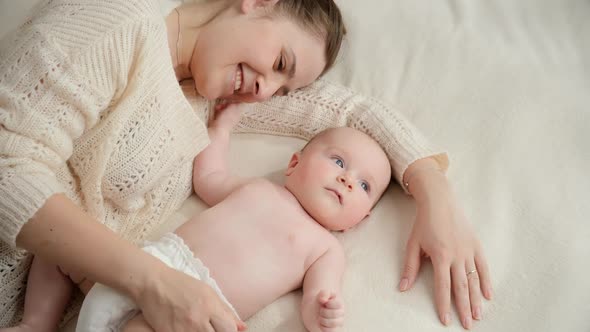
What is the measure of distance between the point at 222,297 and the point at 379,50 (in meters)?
0.91

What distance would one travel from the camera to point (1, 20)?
1683mm

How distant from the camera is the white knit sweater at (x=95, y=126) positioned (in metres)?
1.10

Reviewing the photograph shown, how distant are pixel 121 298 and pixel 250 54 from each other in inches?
23.8

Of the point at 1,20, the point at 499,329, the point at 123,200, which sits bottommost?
the point at 499,329

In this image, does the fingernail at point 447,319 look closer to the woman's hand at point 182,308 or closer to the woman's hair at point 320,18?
the woman's hand at point 182,308

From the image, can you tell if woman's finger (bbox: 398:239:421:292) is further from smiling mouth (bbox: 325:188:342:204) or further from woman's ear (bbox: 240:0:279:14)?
woman's ear (bbox: 240:0:279:14)

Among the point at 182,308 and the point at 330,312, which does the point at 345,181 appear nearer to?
the point at 330,312

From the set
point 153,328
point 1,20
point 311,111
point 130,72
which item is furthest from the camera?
point 1,20

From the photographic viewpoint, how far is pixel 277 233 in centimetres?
124

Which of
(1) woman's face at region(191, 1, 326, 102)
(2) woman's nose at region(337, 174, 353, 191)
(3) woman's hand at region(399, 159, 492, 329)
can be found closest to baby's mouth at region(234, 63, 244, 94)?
(1) woman's face at region(191, 1, 326, 102)

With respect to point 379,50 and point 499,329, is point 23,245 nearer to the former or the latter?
point 499,329

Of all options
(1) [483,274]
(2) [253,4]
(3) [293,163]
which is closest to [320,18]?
(2) [253,4]

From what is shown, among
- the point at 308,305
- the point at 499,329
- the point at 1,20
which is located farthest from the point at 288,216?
the point at 1,20

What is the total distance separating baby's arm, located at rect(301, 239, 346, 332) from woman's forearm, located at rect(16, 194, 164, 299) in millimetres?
281
